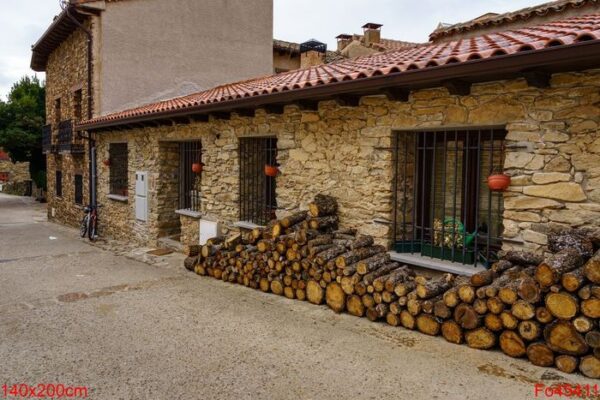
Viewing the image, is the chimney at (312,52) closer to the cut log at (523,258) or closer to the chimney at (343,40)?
the chimney at (343,40)

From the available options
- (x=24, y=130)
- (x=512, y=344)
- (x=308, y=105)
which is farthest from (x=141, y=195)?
(x=24, y=130)

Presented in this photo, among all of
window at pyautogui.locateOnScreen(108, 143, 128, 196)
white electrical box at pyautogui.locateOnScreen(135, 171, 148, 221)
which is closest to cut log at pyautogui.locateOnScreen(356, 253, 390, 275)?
white electrical box at pyautogui.locateOnScreen(135, 171, 148, 221)

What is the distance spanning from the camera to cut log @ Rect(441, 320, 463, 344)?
13.8 ft

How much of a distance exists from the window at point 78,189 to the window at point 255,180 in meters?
8.19

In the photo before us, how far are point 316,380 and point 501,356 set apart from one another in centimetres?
162

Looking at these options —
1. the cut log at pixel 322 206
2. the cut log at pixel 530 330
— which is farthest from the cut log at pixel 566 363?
the cut log at pixel 322 206

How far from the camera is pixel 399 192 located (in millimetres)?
5699

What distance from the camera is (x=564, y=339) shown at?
3.58 metres

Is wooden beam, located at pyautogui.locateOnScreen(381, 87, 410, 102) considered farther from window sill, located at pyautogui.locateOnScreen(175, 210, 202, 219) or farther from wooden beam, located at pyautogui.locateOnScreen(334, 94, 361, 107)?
window sill, located at pyautogui.locateOnScreen(175, 210, 202, 219)

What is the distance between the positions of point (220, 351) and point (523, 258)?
A: 2.89 meters

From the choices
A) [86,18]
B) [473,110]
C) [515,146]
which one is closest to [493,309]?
[515,146]

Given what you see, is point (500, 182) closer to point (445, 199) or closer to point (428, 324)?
point (445, 199)

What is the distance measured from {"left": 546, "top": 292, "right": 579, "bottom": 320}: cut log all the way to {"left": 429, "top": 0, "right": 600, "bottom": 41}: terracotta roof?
542 cm

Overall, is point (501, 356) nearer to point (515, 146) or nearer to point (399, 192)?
point (515, 146)
